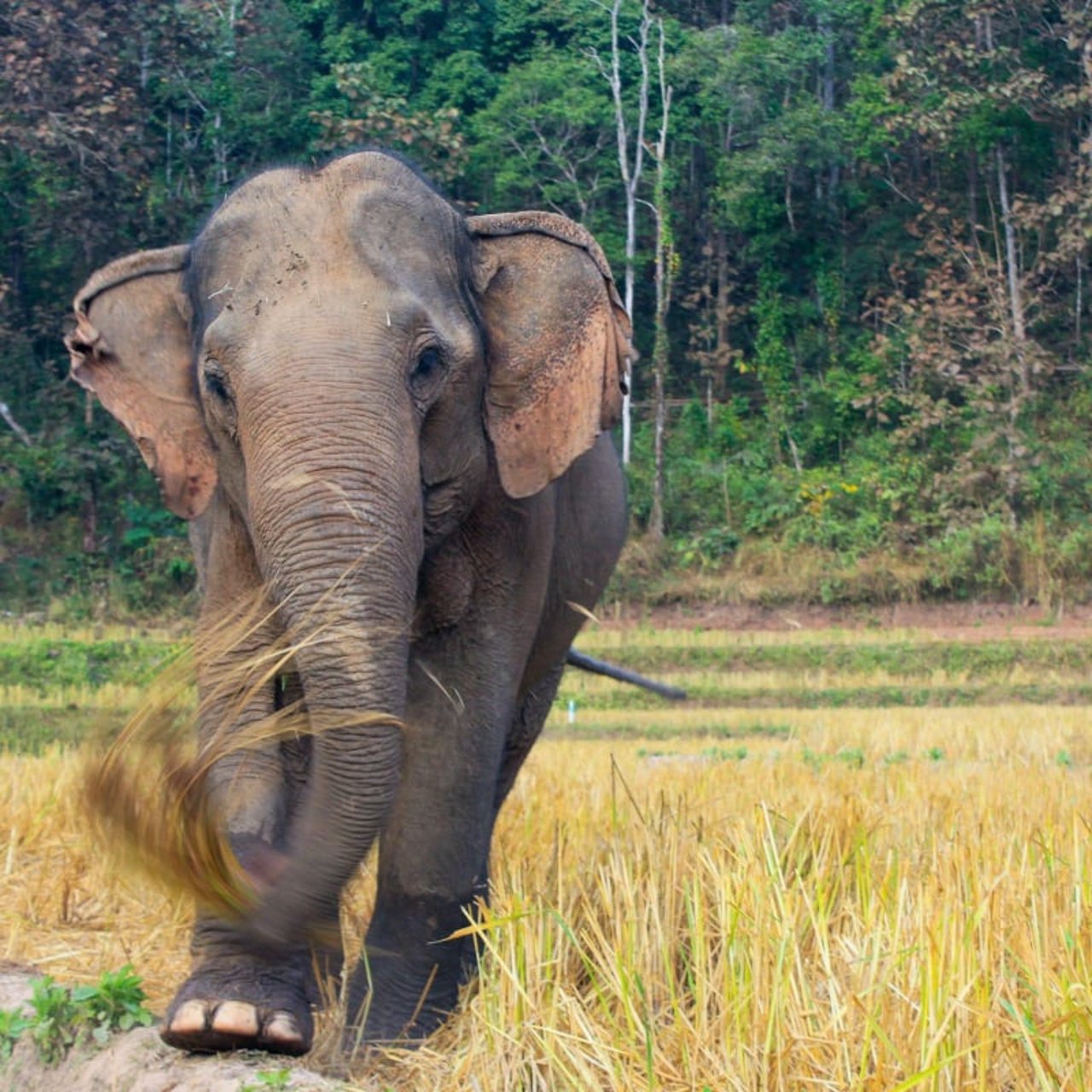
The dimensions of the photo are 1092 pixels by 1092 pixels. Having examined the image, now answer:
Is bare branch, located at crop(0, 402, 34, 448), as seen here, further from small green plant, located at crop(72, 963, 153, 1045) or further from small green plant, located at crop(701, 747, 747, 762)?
small green plant, located at crop(72, 963, 153, 1045)

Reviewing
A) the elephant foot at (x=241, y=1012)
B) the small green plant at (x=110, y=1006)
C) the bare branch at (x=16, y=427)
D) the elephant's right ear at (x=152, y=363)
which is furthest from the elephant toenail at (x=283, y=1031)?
the bare branch at (x=16, y=427)

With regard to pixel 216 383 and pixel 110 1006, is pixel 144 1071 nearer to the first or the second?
pixel 110 1006

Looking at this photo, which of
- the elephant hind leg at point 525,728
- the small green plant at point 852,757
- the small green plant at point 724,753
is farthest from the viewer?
the small green plant at point 724,753

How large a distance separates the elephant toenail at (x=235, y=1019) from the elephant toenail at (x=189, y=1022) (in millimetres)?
33

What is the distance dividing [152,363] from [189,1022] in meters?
2.15

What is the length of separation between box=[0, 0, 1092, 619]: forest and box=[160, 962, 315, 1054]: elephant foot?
21.9 metres

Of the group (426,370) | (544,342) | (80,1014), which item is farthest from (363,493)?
Result: (80,1014)

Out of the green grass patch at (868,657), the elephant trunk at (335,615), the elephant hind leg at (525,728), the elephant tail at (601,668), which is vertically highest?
the elephant trunk at (335,615)

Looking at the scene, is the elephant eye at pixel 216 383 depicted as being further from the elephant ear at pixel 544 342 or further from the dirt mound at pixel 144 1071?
the dirt mound at pixel 144 1071

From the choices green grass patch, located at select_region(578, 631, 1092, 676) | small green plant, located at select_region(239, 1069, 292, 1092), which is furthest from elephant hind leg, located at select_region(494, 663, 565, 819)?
green grass patch, located at select_region(578, 631, 1092, 676)

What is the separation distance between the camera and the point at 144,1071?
485 cm

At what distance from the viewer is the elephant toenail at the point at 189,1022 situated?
4.88 meters

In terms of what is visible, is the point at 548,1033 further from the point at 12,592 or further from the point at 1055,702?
the point at 12,592

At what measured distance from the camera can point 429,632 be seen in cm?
593
